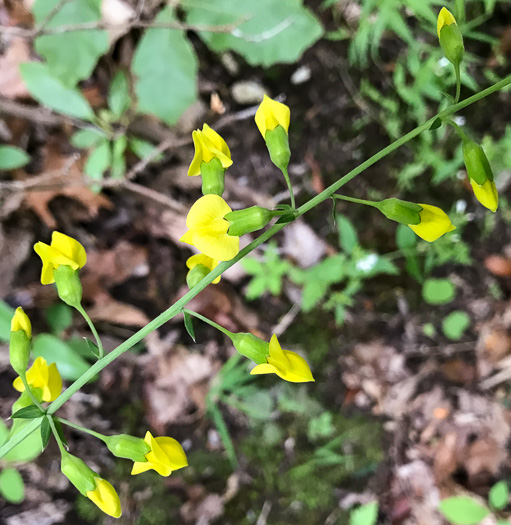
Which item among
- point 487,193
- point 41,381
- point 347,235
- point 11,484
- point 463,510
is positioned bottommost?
point 463,510

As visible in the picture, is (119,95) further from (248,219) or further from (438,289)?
(438,289)

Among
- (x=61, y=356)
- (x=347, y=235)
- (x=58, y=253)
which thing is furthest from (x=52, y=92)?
(x=347, y=235)

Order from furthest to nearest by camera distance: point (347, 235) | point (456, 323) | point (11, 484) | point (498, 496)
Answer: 1. point (456, 323)
2. point (498, 496)
3. point (347, 235)
4. point (11, 484)

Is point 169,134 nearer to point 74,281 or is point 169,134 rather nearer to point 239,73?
point 239,73

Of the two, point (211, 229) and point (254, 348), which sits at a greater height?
point (211, 229)

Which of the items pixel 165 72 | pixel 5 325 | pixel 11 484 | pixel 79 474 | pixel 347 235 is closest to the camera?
pixel 79 474

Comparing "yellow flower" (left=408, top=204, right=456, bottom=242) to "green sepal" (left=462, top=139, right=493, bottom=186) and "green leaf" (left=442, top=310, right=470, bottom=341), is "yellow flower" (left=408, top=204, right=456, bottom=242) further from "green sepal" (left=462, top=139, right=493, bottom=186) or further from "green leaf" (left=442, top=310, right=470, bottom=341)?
"green leaf" (left=442, top=310, right=470, bottom=341)
